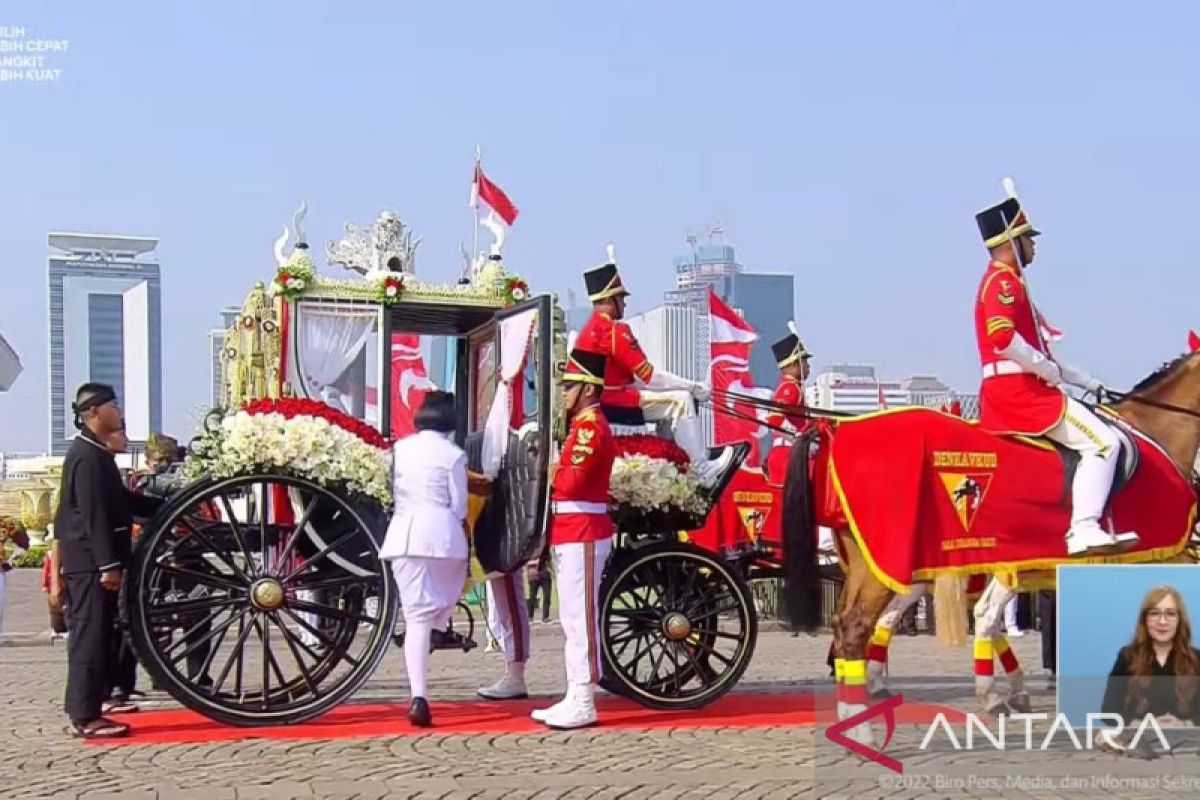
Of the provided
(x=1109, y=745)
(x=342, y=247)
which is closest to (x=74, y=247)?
(x=342, y=247)

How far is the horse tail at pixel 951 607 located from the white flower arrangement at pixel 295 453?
3.07m

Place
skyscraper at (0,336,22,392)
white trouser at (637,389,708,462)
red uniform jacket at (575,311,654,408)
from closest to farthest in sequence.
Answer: red uniform jacket at (575,311,654,408), white trouser at (637,389,708,462), skyscraper at (0,336,22,392)

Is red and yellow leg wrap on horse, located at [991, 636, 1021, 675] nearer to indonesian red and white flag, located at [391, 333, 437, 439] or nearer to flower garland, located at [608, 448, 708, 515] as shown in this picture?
flower garland, located at [608, 448, 708, 515]

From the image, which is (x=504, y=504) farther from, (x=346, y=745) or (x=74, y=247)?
(x=74, y=247)

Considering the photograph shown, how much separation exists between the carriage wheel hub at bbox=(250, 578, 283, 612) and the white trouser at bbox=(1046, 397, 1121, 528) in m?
4.31

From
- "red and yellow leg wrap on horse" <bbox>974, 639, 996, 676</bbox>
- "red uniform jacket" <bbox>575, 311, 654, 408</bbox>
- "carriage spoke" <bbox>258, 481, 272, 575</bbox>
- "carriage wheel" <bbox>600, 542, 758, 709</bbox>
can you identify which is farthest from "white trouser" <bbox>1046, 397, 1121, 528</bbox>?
"carriage spoke" <bbox>258, 481, 272, 575</bbox>

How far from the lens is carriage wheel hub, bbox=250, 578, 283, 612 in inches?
303

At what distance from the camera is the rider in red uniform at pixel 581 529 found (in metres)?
7.62

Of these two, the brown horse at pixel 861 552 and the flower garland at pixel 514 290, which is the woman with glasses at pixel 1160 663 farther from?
the flower garland at pixel 514 290

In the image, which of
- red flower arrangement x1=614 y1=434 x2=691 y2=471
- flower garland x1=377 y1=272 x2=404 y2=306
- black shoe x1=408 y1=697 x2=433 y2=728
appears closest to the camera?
black shoe x1=408 y1=697 x2=433 y2=728

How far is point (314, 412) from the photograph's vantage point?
7953 millimetres

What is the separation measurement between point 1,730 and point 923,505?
5285mm

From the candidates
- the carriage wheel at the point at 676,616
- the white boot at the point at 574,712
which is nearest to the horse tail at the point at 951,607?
the carriage wheel at the point at 676,616

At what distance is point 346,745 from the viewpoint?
7.20 meters
